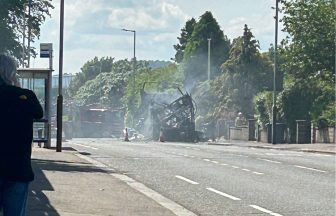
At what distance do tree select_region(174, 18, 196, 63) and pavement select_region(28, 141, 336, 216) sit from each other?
10606 cm

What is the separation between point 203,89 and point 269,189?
79739 mm

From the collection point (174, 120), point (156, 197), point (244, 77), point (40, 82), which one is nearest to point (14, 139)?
point (156, 197)

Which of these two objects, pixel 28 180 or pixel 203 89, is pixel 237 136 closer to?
pixel 203 89

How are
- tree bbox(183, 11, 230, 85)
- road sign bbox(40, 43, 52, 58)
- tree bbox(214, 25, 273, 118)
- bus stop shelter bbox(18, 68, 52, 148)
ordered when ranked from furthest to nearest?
tree bbox(183, 11, 230, 85) → tree bbox(214, 25, 273, 118) → road sign bbox(40, 43, 52, 58) → bus stop shelter bbox(18, 68, 52, 148)

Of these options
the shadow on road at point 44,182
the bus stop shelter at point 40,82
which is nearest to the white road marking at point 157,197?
the shadow on road at point 44,182

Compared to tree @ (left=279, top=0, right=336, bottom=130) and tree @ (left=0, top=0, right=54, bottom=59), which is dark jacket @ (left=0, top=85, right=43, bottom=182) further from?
tree @ (left=279, top=0, right=336, bottom=130)

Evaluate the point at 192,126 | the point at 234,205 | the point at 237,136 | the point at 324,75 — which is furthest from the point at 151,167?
the point at 237,136

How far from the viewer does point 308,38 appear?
53250 mm

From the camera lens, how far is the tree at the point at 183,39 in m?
126

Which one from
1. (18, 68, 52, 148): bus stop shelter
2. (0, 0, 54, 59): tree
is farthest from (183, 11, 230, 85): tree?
(18, 68, 52, 148): bus stop shelter

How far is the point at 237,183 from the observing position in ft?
59.8

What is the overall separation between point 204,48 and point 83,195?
93426 mm

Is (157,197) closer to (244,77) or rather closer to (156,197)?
(156,197)

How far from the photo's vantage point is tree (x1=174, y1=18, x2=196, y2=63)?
414ft
